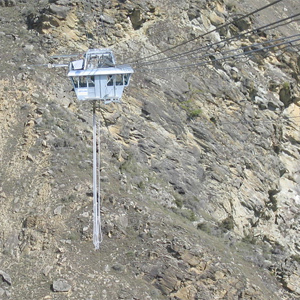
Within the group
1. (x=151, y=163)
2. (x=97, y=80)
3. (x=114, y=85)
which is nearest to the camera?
(x=97, y=80)

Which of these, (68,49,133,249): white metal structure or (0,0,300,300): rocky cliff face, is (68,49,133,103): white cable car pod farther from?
(0,0,300,300): rocky cliff face

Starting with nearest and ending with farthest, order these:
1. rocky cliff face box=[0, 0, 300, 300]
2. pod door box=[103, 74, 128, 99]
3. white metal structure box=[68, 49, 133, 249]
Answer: rocky cliff face box=[0, 0, 300, 300]
white metal structure box=[68, 49, 133, 249]
pod door box=[103, 74, 128, 99]

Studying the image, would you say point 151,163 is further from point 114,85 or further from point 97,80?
point 97,80

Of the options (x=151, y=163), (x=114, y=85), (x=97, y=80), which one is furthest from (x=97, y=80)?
(x=151, y=163)

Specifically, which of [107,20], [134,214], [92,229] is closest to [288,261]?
[134,214]

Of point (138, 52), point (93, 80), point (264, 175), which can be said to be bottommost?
point (264, 175)

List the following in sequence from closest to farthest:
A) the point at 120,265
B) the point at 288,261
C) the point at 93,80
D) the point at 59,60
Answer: the point at 120,265 < the point at 93,80 < the point at 288,261 < the point at 59,60

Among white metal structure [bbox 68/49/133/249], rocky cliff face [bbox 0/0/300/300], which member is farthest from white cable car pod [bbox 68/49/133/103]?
rocky cliff face [bbox 0/0/300/300]

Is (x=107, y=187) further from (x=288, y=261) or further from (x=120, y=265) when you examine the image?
(x=288, y=261)
